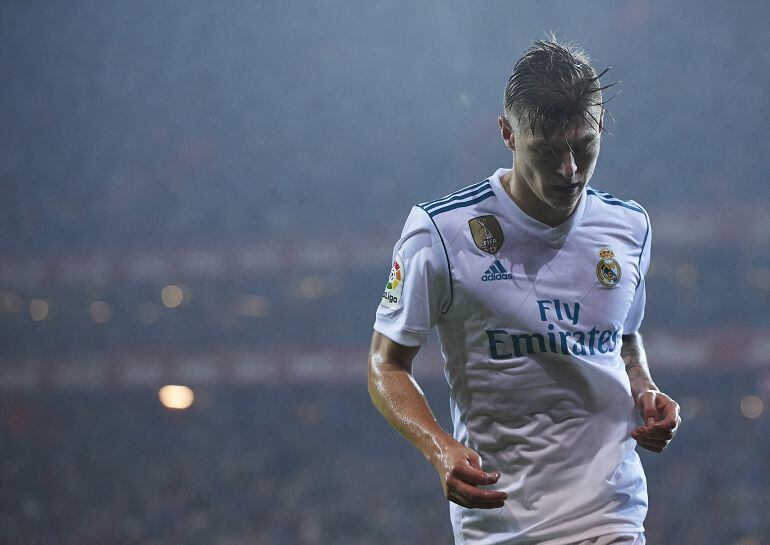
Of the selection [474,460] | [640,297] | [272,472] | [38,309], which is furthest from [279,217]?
[474,460]

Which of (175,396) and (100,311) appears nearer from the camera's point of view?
(175,396)

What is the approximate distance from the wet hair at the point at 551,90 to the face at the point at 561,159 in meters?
0.02

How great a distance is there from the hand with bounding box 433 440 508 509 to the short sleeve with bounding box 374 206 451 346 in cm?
37

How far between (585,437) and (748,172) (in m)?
15.7

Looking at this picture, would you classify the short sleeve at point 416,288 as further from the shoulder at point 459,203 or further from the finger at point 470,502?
the finger at point 470,502

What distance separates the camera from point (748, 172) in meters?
16.1

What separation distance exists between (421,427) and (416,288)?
0.31 meters

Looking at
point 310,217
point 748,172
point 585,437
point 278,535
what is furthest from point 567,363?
point 310,217

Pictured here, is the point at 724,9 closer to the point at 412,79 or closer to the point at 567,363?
the point at 412,79

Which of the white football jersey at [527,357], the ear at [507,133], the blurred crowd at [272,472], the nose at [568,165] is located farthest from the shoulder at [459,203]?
the blurred crowd at [272,472]

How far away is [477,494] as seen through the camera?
1.53 meters

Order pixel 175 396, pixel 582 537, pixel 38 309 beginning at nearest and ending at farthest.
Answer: pixel 582 537, pixel 175 396, pixel 38 309

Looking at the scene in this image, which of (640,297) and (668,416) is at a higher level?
(640,297)

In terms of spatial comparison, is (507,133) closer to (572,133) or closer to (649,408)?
(572,133)
